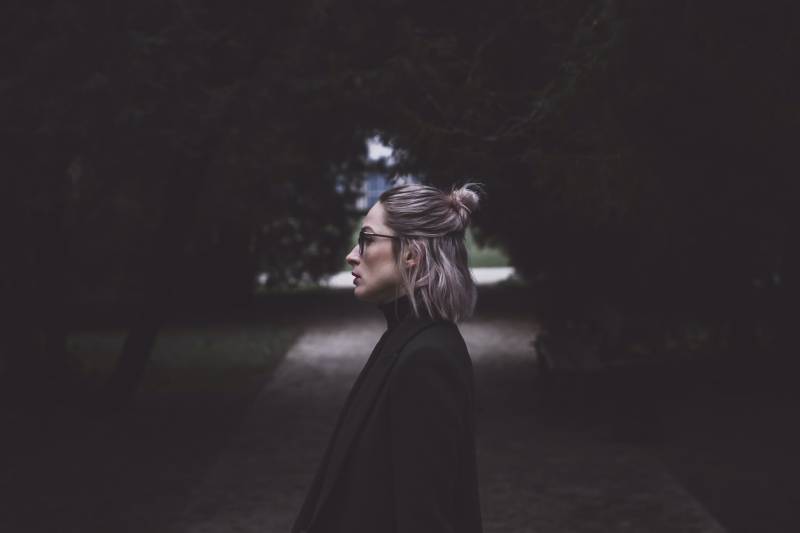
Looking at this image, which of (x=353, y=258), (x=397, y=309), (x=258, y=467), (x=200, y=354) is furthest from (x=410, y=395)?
(x=200, y=354)

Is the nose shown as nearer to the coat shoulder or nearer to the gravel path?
the coat shoulder

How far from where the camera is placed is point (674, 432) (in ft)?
32.9

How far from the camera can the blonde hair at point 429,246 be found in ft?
Answer: 8.48

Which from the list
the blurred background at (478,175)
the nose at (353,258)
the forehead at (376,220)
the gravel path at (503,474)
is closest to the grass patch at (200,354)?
the blurred background at (478,175)

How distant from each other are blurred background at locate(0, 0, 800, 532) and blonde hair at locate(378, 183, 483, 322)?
358cm

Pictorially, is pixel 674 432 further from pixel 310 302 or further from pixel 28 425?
pixel 310 302

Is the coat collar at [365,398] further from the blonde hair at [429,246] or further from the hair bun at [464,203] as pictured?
the hair bun at [464,203]

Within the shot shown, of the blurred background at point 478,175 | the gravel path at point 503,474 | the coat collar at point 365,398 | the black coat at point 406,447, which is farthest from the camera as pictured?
the gravel path at point 503,474

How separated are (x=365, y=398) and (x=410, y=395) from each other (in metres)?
0.16

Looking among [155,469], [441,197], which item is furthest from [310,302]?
[441,197]

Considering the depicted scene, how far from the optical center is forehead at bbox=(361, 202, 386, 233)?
8.58ft

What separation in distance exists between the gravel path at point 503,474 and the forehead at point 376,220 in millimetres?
4580

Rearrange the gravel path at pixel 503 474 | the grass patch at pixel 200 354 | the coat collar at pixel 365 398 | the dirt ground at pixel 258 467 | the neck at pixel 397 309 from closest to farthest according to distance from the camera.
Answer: the coat collar at pixel 365 398 < the neck at pixel 397 309 < the gravel path at pixel 503 474 < the dirt ground at pixel 258 467 < the grass patch at pixel 200 354

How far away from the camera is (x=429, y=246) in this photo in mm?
2588
